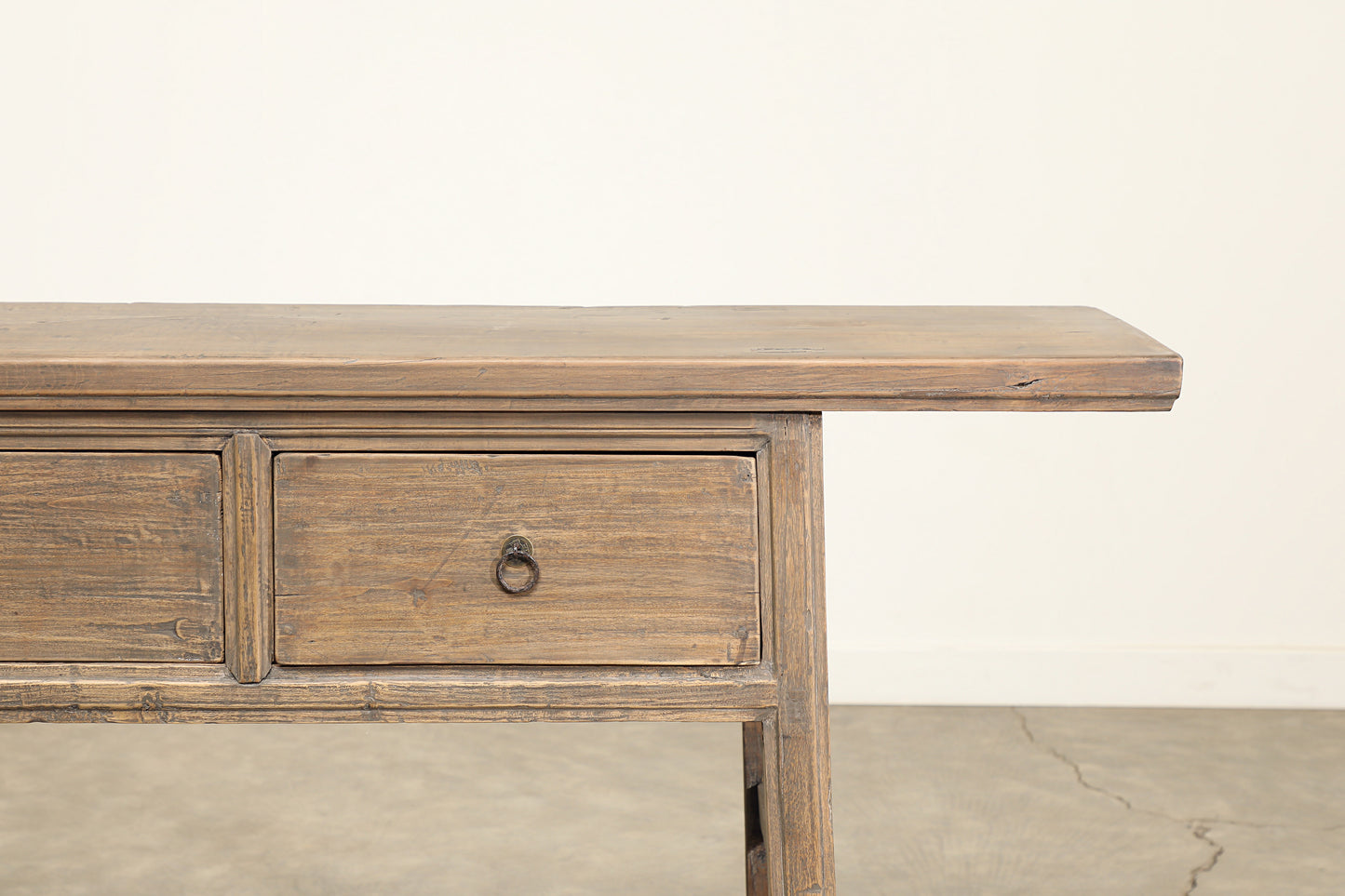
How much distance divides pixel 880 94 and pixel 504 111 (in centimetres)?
78

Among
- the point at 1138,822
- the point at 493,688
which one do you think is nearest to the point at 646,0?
the point at 1138,822

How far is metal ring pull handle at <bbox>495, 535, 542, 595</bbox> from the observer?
1.07 meters

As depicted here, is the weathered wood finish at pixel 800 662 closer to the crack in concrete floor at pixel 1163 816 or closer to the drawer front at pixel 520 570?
the drawer front at pixel 520 570

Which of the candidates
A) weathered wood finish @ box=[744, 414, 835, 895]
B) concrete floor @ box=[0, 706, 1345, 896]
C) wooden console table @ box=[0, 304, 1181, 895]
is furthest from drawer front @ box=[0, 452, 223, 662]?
concrete floor @ box=[0, 706, 1345, 896]

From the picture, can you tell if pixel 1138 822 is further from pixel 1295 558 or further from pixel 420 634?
pixel 420 634

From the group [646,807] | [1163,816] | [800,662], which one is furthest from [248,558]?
[1163,816]

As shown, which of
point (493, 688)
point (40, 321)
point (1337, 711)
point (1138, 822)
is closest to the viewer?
point (493, 688)

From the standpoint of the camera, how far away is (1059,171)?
2736 mm

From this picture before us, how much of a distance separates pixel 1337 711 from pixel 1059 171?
1.25 meters

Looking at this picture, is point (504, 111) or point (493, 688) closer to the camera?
point (493, 688)

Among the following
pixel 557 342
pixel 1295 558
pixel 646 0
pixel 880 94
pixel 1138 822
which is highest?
pixel 646 0

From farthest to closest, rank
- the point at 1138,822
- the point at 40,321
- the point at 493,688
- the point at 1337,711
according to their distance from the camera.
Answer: the point at 1337,711
the point at 1138,822
the point at 40,321
the point at 493,688

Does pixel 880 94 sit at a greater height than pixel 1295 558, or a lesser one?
greater

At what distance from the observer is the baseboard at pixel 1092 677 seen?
2746 mm
